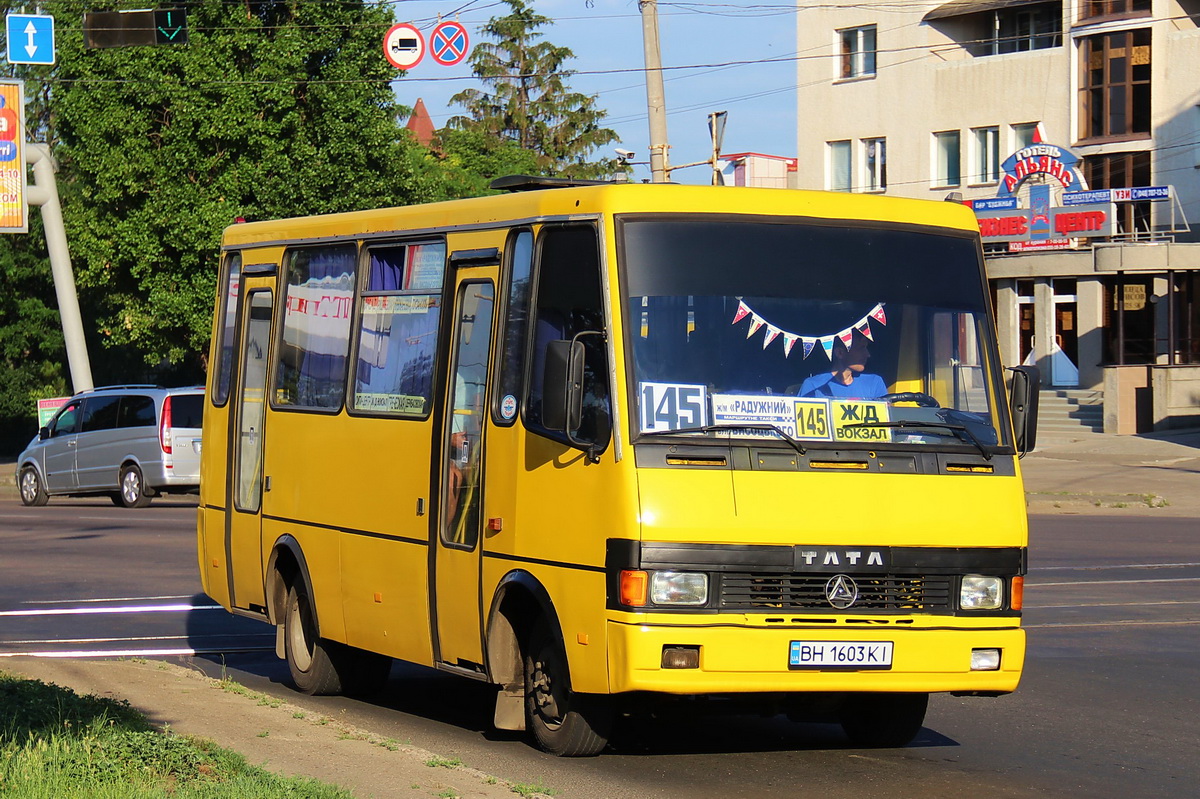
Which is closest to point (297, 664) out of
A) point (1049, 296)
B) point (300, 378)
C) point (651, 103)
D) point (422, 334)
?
point (300, 378)

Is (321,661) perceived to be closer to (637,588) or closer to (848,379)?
(637,588)

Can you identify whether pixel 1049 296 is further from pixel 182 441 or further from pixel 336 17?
pixel 182 441

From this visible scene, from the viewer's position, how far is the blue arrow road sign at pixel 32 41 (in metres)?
25.1

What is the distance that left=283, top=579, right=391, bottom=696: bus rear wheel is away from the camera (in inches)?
425

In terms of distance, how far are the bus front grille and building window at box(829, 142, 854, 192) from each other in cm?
5496

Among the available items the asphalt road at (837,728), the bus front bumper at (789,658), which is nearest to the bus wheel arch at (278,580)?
the asphalt road at (837,728)

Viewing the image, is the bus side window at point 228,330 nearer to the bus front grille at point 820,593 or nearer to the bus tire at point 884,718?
the bus tire at point 884,718

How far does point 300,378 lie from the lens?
11.2 meters

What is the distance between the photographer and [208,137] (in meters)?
37.6

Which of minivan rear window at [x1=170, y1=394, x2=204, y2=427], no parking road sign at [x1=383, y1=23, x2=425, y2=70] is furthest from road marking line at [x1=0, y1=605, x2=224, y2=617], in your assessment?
no parking road sign at [x1=383, y1=23, x2=425, y2=70]

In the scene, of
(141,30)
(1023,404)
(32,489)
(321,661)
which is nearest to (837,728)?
(1023,404)

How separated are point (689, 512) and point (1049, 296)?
45715 mm

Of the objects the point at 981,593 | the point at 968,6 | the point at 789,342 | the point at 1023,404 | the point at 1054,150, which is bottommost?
the point at 981,593

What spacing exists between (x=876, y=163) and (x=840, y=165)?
1631mm
